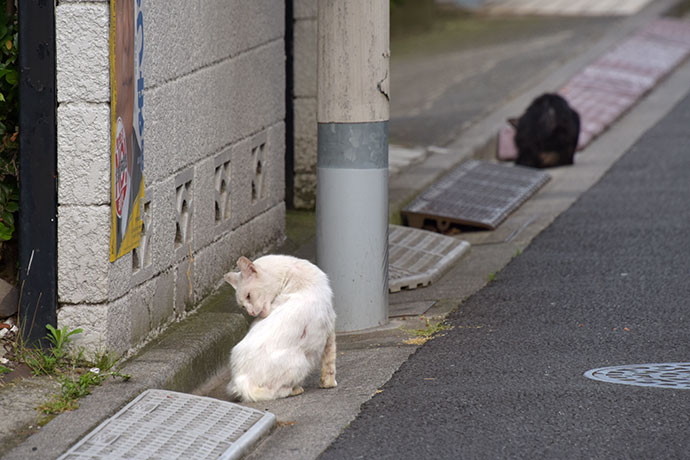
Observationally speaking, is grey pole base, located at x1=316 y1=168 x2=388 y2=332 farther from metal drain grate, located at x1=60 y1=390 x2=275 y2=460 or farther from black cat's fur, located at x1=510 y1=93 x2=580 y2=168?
black cat's fur, located at x1=510 y1=93 x2=580 y2=168

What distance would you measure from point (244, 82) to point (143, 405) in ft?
8.88

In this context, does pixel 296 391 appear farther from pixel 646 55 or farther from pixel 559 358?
pixel 646 55

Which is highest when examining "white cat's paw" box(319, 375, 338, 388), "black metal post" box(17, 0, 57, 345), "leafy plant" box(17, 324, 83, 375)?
"black metal post" box(17, 0, 57, 345)

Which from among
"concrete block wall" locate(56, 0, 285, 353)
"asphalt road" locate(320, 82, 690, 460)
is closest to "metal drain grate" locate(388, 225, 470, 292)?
"asphalt road" locate(320, 82, 690, 460)

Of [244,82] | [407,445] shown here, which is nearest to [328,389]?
[407,445]

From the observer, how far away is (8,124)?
203 inches

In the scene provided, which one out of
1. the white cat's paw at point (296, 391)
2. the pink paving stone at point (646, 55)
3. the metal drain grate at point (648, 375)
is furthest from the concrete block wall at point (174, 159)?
the pink paving stone at point (646, 55)

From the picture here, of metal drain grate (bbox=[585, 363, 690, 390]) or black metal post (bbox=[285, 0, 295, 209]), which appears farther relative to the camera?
black metal post (bbox=[285, 0, 295, 209])

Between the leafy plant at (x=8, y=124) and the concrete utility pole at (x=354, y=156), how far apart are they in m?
1.83

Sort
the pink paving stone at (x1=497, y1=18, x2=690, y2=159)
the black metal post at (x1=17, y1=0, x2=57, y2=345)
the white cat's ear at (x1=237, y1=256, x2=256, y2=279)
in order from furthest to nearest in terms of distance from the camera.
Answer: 1. the pink paving stone at (x1=497, y1=18, x2=690, y2=159)
2. the white cat's ear at (x1=237, y1=256, x2=256, y2=279)
3. the black metal post at (x1=17, y1=0, x2=57, y2=345)

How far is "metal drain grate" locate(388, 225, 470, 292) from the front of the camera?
7500 millimetres

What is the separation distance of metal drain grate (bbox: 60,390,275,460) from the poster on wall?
720 millimetres

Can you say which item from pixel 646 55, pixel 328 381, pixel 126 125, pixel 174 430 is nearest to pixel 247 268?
pixel 328 381

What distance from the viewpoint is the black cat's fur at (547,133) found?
11062mm
